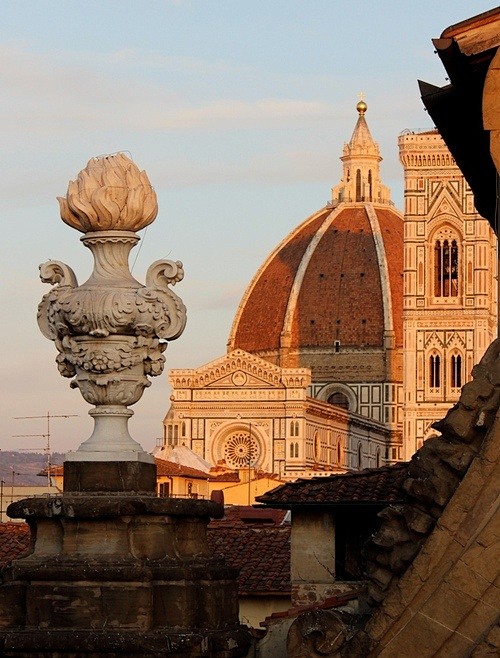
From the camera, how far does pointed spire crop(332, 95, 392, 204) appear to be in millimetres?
137625

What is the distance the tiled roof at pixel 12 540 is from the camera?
1966cm

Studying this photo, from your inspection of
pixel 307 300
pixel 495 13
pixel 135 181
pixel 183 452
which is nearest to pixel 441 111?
pixel 135 181

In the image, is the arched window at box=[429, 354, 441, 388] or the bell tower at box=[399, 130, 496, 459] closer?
the bell tower at box=[399, 130, 496, 459]

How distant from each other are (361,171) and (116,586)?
135215 mm

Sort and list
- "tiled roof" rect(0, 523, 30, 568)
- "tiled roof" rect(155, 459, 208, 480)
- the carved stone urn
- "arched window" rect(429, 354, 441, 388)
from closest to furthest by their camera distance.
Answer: the carved stone urn → "tiled roof" rect(0, 523, 30, 568) → "tiled roof" rect(155, 459, 208, 480) → "arched window" rect(429, 354, 441, 388)

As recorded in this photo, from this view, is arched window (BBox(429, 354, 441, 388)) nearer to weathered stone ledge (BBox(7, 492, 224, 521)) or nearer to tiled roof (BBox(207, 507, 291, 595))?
tiled roof (BBox(207, 507, 291, 595))

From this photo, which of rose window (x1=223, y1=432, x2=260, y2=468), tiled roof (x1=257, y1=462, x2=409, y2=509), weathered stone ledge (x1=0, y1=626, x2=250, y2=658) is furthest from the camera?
rose window (x1=223, y1=432, x2=260, y2=468)

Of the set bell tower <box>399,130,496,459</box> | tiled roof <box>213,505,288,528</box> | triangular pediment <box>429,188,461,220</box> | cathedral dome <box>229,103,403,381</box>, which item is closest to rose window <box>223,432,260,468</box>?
bell tower <box>399,130,496,459</box>

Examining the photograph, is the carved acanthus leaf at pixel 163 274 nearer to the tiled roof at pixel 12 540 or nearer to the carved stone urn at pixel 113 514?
the carved stone urn at pixel 113 514

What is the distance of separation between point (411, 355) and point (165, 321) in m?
97.9

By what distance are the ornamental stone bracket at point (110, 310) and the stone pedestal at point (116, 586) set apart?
0.25 m

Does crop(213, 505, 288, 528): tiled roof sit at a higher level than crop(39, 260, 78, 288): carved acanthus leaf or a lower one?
lower

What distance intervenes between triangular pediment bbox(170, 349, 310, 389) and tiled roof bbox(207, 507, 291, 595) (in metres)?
87.6

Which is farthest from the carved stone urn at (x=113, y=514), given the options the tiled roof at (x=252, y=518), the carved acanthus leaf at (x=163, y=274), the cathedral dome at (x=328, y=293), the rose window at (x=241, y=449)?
the cathedral dome at (x=328, y=293)
